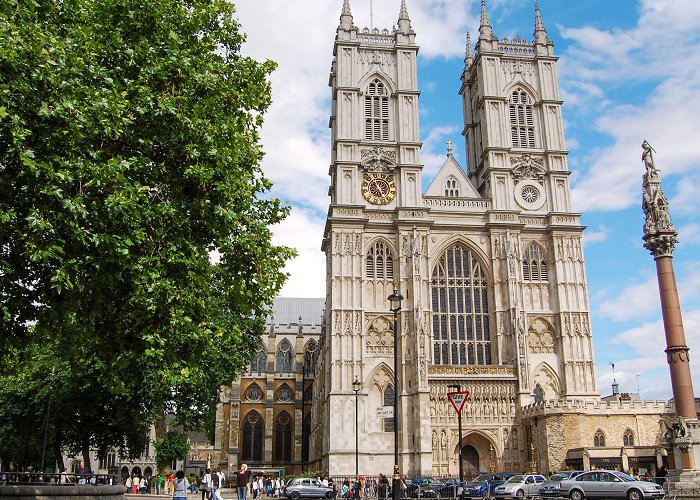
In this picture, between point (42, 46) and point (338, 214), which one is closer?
point (42, 46)

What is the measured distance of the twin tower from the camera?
43031mm

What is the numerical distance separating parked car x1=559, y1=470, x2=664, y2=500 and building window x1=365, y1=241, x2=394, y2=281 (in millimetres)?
23083

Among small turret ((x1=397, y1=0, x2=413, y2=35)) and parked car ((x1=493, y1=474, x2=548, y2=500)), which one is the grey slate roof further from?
parked car ((x1=493, y1=474, x2=548, y2=500))

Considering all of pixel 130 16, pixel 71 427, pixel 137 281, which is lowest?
pixel 71 427

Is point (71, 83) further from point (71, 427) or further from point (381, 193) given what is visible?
point (381, 193)

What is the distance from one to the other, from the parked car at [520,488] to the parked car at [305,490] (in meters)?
7.92

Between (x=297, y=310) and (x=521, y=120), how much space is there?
129 feet

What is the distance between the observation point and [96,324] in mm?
15016

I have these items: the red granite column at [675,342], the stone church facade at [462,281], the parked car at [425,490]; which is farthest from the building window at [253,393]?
the red granite column at [675,342]

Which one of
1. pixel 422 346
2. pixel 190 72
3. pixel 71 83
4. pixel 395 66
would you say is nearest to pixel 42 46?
pixel 71 83

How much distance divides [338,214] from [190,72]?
31.9m

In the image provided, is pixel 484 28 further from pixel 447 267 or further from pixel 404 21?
pixel 447 267

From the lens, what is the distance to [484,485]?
101 ft

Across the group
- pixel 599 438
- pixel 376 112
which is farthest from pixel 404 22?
pixel 599 438
